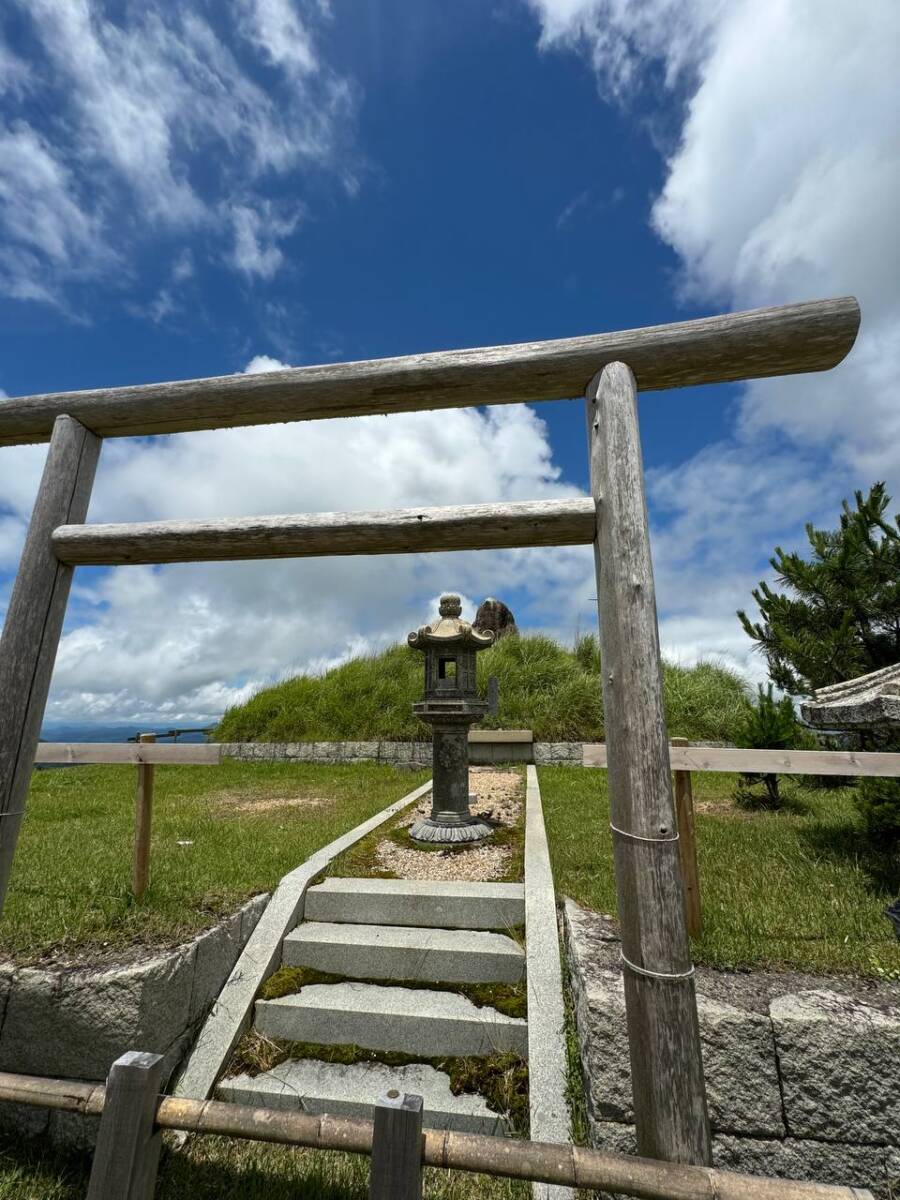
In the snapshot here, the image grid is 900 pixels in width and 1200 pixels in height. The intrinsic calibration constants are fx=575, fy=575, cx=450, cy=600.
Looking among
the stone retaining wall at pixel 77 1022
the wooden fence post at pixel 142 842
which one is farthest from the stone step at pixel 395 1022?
the wooden fence post at pixel 142 842

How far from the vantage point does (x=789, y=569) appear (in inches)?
353

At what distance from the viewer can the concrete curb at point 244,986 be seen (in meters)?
3.08

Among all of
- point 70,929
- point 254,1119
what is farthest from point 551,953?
point 70,929

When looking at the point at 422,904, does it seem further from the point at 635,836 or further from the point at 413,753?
the point at 413,753

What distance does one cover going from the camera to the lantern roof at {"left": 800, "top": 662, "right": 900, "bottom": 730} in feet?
12.0

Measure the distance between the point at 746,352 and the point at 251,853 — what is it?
5.09 metres

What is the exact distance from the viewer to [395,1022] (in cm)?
329

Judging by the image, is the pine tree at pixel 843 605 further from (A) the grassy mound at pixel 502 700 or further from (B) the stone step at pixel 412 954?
(B) the stone step at pixel 412 954

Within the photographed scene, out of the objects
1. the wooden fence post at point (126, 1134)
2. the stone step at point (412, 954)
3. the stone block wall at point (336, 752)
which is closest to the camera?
the wooden fence post at point (126, 1134)

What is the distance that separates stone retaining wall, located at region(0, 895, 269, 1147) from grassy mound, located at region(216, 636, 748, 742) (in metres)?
8.34

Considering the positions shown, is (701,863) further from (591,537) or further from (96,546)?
(96,546)

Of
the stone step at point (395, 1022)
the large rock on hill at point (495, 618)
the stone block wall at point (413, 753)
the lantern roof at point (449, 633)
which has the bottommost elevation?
the stone step at point (395, 1022)

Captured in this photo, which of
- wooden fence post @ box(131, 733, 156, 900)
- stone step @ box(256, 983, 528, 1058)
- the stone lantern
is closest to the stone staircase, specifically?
stone step @ box(256, 983, 528, 1058)

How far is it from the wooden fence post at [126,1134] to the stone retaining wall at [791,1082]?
1.78 m
